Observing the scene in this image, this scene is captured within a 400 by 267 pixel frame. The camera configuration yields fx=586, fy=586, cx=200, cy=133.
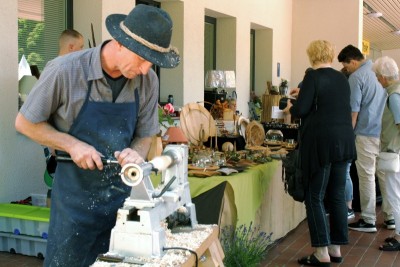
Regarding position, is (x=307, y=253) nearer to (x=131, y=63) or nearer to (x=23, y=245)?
(x=23, y=245)

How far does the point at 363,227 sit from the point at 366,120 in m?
1.03

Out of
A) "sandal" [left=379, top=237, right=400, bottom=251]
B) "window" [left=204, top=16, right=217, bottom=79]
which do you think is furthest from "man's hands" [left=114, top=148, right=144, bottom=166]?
"window" [left=204, top=16, right=217, bottom=79]

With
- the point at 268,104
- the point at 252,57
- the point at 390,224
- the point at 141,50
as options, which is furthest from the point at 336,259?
the point at 252,57

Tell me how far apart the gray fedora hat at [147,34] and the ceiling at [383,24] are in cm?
1237

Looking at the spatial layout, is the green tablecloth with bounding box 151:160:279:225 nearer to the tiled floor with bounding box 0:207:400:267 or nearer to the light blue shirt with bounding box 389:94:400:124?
the tiled floor with bounding box 0:207:400:267

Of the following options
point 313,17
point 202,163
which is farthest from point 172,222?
point 313,17

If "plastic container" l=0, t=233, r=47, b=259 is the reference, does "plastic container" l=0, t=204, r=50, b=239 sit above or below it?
above

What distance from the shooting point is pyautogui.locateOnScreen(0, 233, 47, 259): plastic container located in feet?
14.1

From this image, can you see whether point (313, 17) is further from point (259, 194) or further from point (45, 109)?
point (45, 109)

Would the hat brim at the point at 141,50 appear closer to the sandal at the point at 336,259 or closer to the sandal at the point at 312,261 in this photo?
→ the sandal at the point at 312,261

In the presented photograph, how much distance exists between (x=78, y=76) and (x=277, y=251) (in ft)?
10.1

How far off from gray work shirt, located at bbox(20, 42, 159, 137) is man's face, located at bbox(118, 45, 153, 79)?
15cm

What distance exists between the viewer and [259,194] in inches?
172

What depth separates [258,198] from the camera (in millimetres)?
4352
